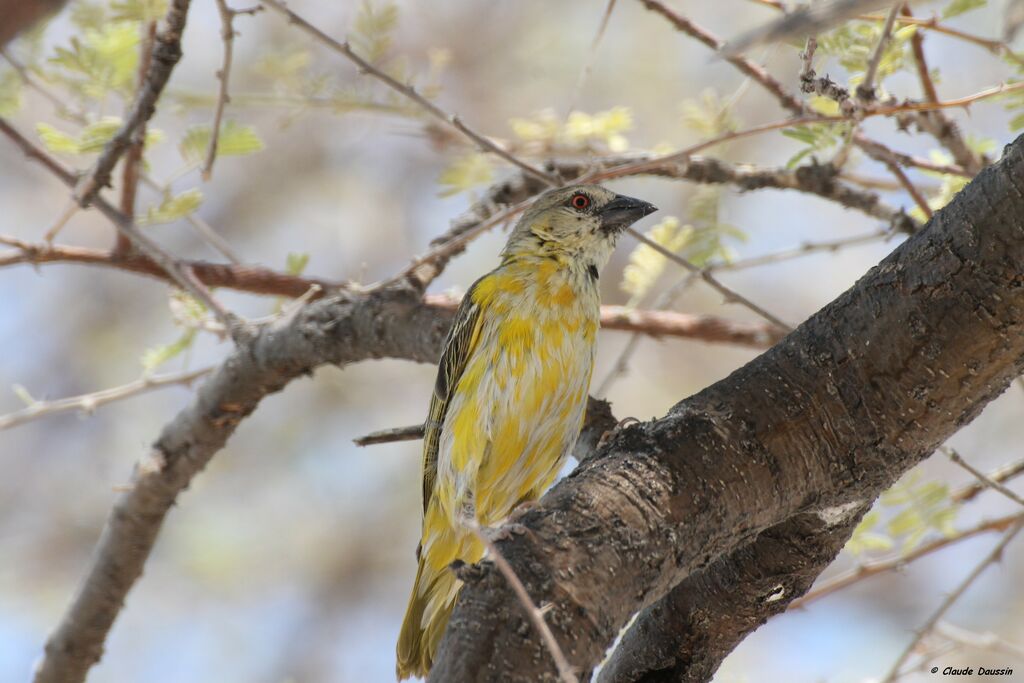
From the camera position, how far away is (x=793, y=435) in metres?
2.49

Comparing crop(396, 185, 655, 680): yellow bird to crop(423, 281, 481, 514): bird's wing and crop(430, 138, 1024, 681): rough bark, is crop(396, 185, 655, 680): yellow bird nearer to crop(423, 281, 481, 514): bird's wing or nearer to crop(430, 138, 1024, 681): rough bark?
crop(423, 281, 481, 514): bird's wing

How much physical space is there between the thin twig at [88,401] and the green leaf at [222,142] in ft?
3.00

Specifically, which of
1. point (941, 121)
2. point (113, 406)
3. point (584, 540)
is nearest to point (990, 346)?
point (584, 540)

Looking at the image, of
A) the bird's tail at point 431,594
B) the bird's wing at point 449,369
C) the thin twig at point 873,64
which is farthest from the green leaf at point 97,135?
the thin twig at point 873,64

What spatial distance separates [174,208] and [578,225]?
5.55ft

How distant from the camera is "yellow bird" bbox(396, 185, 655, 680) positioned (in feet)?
12.5

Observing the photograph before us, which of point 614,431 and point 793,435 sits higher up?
point 614,431

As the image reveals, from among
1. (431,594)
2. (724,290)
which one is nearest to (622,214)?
(724,290)

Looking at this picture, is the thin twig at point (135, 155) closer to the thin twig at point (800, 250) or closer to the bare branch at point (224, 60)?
the bare branch at point (224, 60)

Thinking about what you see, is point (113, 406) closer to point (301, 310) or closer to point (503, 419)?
point (301, 310)

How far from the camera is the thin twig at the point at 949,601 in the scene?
11.5 feet

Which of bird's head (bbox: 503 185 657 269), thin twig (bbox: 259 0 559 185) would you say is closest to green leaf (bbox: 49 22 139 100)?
thin twig (bbox: 259 0 559 185)

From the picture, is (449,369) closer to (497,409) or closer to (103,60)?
(497,409)

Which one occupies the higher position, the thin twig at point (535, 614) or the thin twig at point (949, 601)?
the thin twig at point (949, 601)
